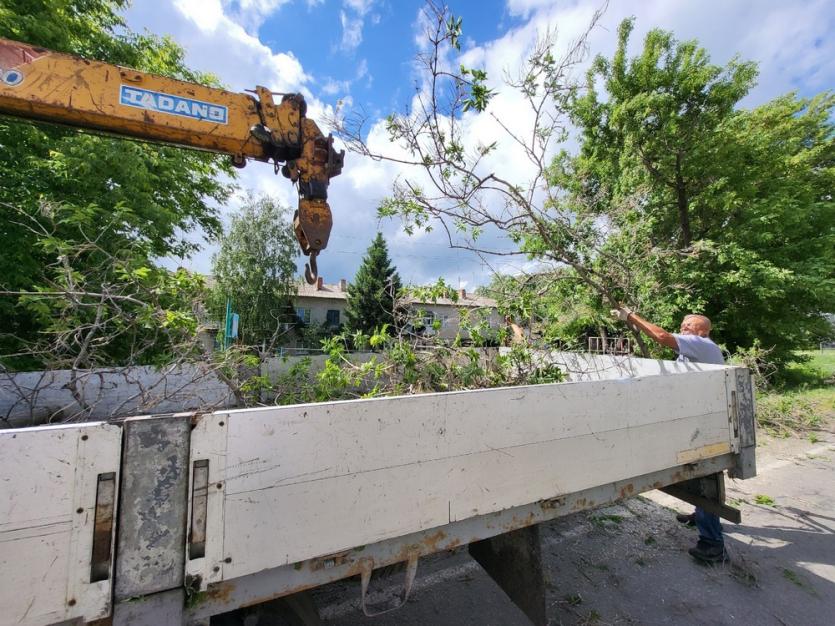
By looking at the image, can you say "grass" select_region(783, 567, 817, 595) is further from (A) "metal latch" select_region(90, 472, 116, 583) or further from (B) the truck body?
(A) "metal latch" select_region(90, 472, 116, 583)

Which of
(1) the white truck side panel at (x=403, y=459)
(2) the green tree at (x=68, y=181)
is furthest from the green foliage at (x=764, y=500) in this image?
(2) the green tree at (x=68, y=181)

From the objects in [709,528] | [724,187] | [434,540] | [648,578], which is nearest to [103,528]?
[434,540]

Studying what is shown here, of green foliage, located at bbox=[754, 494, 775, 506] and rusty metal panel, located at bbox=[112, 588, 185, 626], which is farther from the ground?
rusty metal panel, located at bbox=[112, 588, 185, 626]

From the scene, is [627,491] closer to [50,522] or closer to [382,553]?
[382,553]

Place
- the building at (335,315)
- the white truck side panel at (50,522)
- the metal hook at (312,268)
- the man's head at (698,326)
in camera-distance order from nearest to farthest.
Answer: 1. the white truck side panel at (50,522)
2. the metal hook at (312,268)
3. the man's head at (698,326)
4. the building at (335,315)

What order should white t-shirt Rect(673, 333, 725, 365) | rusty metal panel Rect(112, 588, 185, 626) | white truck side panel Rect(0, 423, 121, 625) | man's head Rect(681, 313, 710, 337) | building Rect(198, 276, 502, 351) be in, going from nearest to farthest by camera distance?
white truck side panel Rect(0, 423, 121, 625), rusty metal panel Rect(112, 588, 185, 626), white t-shirt Rect(673, 333, 725, 365), man's head Rect(681, 313, 710, 337), building Rect(198, 276, 502, 351)

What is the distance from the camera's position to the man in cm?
289

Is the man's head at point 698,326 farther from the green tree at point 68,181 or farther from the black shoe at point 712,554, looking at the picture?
the green tree at point 68,181

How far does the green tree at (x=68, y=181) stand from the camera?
15.7ft

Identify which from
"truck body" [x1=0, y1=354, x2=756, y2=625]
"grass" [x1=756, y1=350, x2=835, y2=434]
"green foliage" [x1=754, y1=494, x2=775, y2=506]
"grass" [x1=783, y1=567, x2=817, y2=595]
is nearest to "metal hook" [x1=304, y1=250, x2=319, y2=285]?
"truck body" [x1=0, y1=354, x2=756, y2=625]

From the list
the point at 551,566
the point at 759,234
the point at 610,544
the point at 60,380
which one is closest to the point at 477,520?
the point at 551,566

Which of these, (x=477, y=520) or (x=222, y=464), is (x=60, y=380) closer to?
(x=222, y=464)

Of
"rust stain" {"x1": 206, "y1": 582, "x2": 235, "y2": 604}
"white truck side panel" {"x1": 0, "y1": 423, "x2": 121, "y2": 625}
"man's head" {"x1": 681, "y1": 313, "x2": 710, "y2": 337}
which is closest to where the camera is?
"white truck side panel" {"x1": 0, "y1": 423, "x2": 121, "y2": 625}

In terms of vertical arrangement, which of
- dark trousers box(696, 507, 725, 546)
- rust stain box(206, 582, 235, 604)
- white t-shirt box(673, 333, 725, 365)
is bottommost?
dark trousers box(696, 507, 725, 546)
